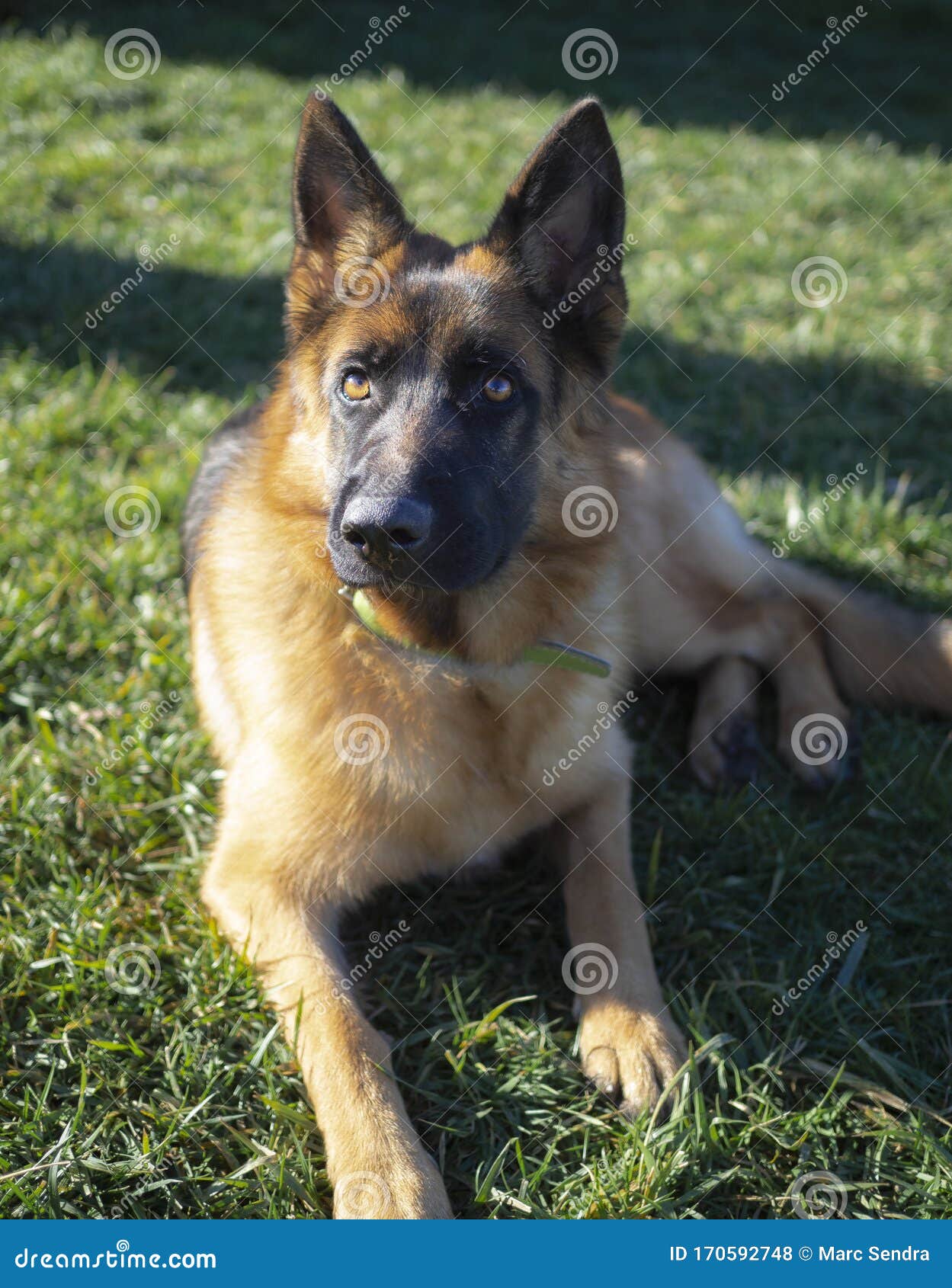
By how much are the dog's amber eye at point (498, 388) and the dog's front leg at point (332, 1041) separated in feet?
4.73

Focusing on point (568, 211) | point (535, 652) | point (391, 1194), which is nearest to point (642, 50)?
point (568, 211)

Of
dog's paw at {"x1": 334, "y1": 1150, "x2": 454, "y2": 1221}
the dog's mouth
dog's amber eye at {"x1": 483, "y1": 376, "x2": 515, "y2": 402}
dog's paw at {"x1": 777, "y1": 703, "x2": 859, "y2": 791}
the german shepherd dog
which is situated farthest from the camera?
dog's paw at {"x1": 777, "y1": 703, "x2": 859, "y2": 791}

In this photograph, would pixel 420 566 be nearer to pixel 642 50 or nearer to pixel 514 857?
pixel 514 857

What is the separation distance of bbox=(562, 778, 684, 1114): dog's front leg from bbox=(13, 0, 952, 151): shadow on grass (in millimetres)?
7931

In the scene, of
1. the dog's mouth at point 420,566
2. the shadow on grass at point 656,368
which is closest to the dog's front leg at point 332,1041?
the dog's mouth at point 420,566

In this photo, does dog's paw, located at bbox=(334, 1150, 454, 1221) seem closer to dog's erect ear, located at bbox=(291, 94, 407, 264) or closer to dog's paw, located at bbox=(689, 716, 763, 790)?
dog's paw, located at bbox=(689, 716, 763, 790)

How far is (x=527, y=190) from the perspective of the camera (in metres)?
2.74

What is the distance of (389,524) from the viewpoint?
2.35 meters

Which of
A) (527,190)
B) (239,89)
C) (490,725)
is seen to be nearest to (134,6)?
(239,89)

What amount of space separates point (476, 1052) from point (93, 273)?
517 centimetres

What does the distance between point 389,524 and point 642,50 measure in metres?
10.8

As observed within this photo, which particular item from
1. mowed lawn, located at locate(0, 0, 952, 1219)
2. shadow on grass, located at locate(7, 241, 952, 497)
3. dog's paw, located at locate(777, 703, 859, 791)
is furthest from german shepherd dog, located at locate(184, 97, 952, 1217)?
shadow on grass, located at locate(7, 241, 952, 497)

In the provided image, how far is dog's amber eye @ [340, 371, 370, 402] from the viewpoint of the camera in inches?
109

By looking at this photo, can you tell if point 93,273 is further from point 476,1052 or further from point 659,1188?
point 659,1188
